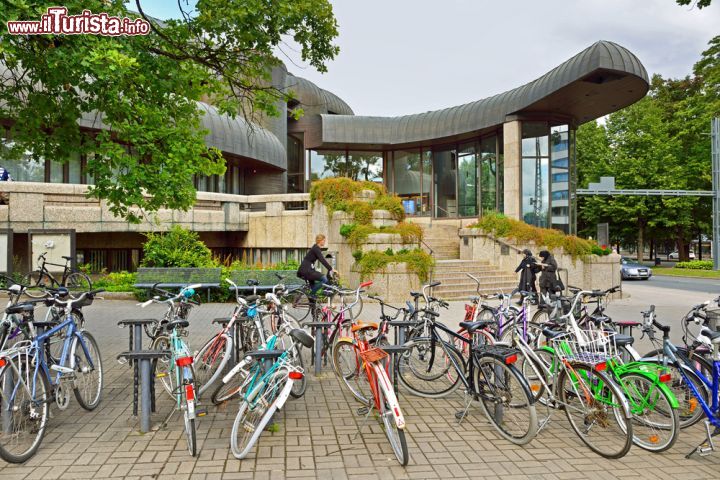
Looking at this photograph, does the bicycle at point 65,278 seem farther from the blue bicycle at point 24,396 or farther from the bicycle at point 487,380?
the bicycle at point 487,380

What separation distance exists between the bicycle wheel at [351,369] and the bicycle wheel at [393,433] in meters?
1.07

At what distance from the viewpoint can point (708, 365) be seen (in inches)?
176

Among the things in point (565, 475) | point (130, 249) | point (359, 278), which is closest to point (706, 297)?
point (359, 278)

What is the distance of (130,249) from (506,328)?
16844mm

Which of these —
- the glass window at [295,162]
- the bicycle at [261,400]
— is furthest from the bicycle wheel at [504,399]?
the glass window at [295,162]

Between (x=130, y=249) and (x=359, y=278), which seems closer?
(x=359, y=278)

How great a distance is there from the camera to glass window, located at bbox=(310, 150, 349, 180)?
29.0m

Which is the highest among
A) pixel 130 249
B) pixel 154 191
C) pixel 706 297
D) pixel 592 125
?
pixel 592 125

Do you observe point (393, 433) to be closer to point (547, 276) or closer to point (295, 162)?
point (547, 276)

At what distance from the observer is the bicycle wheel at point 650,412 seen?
13.3 feet

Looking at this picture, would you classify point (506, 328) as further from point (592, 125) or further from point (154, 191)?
point (592, 125)

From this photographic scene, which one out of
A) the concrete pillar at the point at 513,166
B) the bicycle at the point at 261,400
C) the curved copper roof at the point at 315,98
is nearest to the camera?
the bicycle at the point at 261,400

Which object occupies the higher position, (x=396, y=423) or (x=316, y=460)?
(x=396, y=423)

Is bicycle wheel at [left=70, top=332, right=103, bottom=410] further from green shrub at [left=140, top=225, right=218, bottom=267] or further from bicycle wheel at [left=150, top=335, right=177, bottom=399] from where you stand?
green shrub at [left=140, top=225, right=218, bottom=267]
